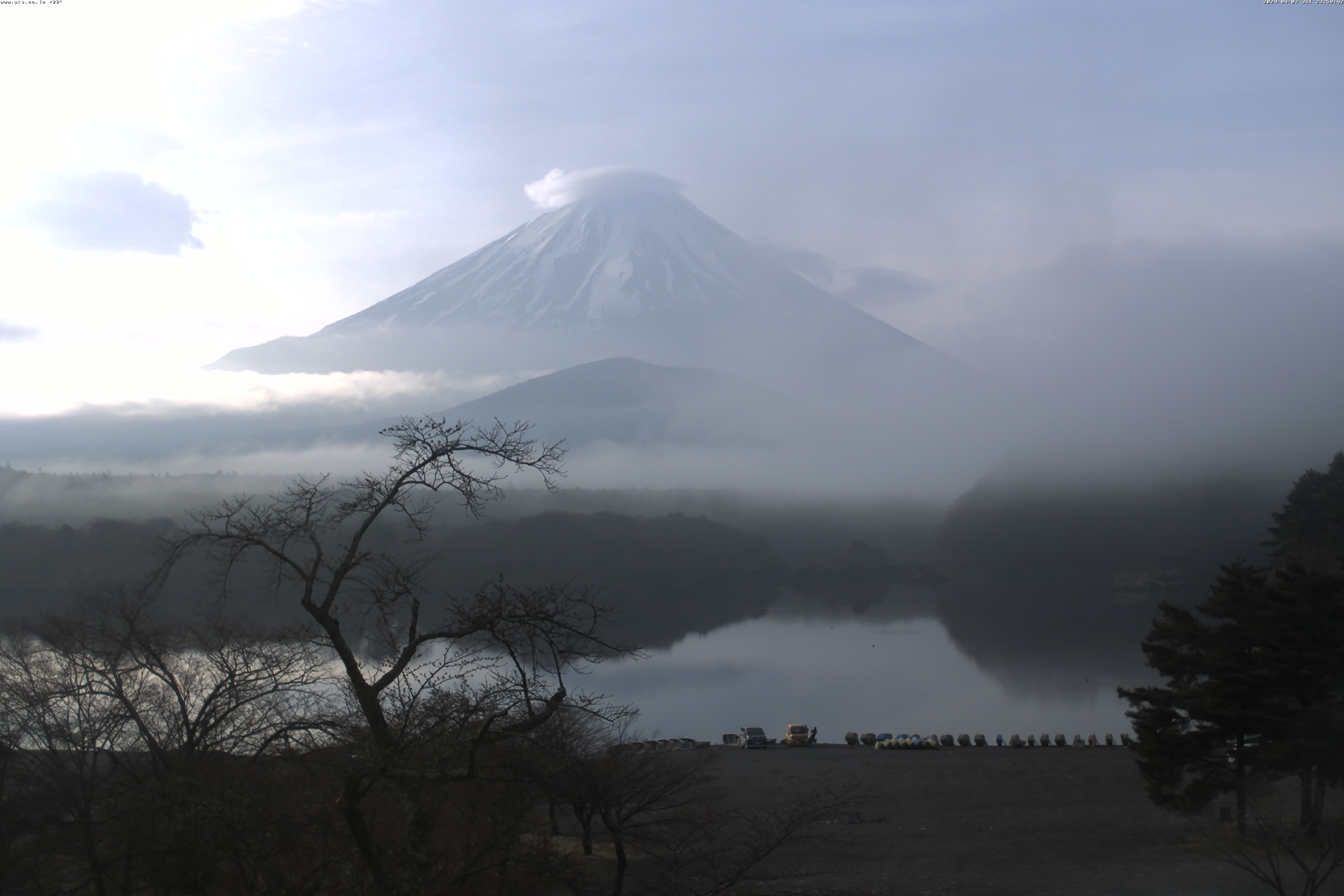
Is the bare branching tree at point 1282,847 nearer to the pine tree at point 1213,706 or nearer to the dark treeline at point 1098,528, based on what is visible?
the pine tree at point 1213,706

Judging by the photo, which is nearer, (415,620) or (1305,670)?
(415,620)

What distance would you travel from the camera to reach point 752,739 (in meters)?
25.0

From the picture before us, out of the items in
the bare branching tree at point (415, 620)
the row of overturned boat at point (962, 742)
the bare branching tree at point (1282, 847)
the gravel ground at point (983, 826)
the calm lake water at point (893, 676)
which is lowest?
the calm lake water at point (893, 676)

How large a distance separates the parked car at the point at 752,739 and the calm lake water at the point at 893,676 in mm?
1422

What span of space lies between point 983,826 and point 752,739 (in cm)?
917

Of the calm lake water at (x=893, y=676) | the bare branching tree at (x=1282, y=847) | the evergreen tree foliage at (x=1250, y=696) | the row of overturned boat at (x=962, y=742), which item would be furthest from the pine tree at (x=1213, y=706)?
the row of overturned boat at (x=962, y=742)

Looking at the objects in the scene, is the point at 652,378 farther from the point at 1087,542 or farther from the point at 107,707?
the point at 107,707

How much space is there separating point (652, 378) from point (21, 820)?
191128mm

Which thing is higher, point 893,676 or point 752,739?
point 752,739

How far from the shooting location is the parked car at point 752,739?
2478cm

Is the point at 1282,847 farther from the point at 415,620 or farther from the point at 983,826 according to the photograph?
the point at 415,620

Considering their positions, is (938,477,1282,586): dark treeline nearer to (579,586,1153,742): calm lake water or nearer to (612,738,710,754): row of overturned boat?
(579,586,1153,742): calm lake water

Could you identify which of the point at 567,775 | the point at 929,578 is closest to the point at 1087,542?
the point at 929,578

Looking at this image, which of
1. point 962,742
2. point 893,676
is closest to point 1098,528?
point 893,676
